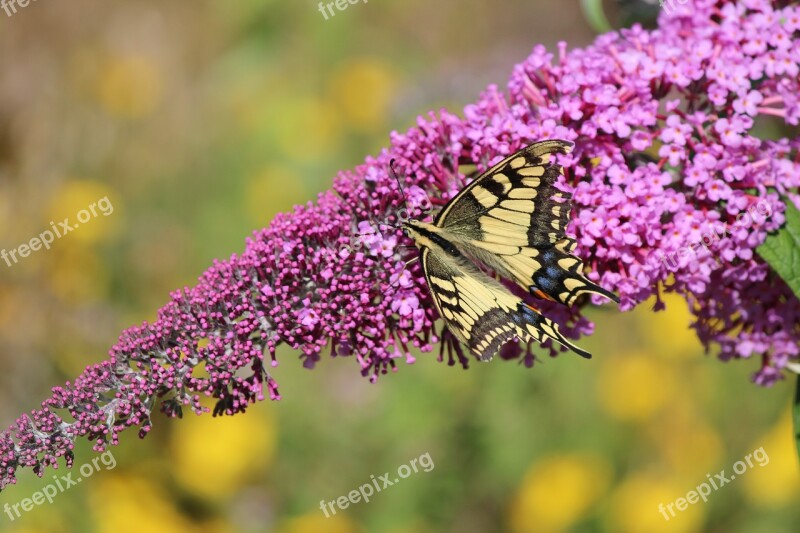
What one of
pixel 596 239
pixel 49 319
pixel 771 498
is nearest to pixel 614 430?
pixel 771 498

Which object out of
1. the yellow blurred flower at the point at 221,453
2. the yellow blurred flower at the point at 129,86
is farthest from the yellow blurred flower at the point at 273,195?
the yellow blurred flower at the point at 221,453

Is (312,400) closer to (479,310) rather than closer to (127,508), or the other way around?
(127,508)

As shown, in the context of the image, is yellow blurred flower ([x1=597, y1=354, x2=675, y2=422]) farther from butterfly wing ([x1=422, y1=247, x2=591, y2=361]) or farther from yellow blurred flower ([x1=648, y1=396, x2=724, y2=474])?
butterfly wing ([x1=422, y1=247, x2=591, y2=361])

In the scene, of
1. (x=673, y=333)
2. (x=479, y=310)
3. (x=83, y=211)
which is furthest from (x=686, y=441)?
(x=83, y=211)

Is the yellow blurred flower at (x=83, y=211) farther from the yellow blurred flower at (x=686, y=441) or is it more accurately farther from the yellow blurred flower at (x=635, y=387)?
the yellow blurred flower at (x=686, y=441)

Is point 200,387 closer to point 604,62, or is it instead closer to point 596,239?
point 596,239

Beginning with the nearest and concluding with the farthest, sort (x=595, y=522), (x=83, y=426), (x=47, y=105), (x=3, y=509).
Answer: (x=83, y=426)
(x=3, y=509)
(x=595, y=522)
(x=47, y=105)

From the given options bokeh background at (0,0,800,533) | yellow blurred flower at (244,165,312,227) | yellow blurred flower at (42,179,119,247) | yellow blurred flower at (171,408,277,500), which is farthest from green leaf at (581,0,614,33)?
yellow blurred flower at (42,179,119,247)
